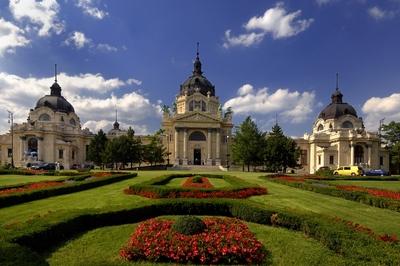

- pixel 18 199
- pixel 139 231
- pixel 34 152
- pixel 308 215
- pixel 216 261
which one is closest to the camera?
pixel 216 261

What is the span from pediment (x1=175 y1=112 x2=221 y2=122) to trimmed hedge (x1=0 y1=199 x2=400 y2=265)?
6277cm

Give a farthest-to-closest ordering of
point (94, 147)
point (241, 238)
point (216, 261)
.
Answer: point (94, 147) < point (241, 238) < point (216, 261)

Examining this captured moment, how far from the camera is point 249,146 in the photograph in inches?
2330

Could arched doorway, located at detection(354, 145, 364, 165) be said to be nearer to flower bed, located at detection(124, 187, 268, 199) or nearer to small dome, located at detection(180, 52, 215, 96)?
small dome, located at detection(180, 52, 215, 96)

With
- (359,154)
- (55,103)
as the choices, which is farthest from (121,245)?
(55,103)

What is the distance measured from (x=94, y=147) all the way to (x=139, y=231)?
63292 mm

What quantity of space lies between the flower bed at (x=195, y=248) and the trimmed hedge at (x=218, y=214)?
201cm

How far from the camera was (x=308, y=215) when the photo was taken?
11.5 metres

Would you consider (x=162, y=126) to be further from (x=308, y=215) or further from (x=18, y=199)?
(x=308, y=215)

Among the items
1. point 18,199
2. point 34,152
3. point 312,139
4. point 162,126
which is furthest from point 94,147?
point 18,199

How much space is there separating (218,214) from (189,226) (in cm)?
427

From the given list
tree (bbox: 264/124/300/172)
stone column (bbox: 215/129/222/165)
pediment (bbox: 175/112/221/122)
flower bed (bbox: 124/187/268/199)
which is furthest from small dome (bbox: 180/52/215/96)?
flower bed (bbox: 124/187/268/199)

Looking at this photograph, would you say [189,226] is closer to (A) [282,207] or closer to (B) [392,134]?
(A) [282,207]

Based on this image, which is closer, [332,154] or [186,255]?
[186,255]
